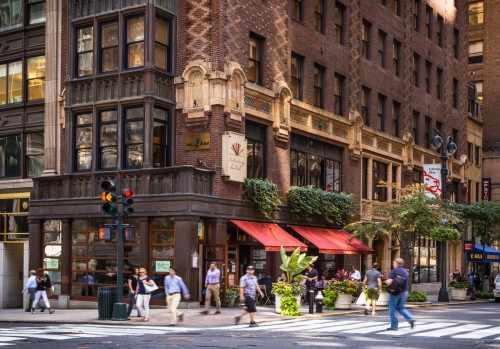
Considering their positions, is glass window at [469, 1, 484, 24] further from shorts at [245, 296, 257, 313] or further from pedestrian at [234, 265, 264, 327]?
shorts at [245, 296, 257, 313]

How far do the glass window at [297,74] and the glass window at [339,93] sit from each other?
3528 mm

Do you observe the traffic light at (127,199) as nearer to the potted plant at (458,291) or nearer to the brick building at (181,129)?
the brick building at (181,129)

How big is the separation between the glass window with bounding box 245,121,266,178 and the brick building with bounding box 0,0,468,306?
53 millimetres

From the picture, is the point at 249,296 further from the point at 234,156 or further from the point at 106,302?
the point at 234,156

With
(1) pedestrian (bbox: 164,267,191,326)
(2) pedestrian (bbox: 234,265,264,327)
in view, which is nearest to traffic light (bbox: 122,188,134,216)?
(1) pedestrian (bbox: 164,267,191,326)

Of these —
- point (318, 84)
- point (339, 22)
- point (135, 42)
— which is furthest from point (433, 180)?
point (135, 42)

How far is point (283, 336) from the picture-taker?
2044 cm

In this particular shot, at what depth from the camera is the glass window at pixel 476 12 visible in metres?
72.1

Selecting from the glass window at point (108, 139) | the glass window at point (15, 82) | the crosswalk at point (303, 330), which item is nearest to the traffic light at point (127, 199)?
the crosswalk at point (303, 330)

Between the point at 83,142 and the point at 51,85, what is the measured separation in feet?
11.0

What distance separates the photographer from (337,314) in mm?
29328

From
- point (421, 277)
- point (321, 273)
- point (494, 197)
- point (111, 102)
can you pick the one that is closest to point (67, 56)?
point (111, 102)

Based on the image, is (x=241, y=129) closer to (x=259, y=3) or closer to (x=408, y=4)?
(x=259, y=3)

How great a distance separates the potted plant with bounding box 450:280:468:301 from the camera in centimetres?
4269
